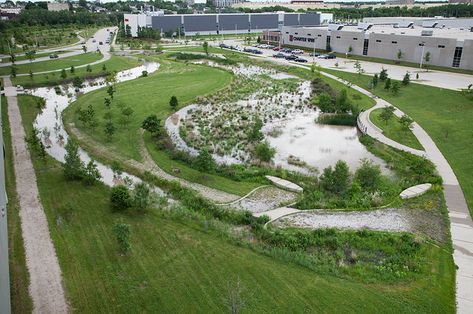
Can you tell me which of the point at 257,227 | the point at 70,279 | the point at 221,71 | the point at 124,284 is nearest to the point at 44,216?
the point at 70,279

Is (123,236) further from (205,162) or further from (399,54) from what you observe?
(399,54)

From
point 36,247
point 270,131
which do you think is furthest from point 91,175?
point 270,131

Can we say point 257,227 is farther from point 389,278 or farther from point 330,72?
point 330,72

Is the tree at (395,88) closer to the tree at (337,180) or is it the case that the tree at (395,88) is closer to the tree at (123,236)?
the tree at (337,180)

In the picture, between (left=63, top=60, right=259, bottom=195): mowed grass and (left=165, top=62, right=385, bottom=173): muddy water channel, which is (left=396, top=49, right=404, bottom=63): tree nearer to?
(left=165, top=62, right=385, bottom=173): muddy water channel

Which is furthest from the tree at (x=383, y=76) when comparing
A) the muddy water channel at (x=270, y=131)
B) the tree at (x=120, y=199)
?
the tree at (x=120, y=199)
